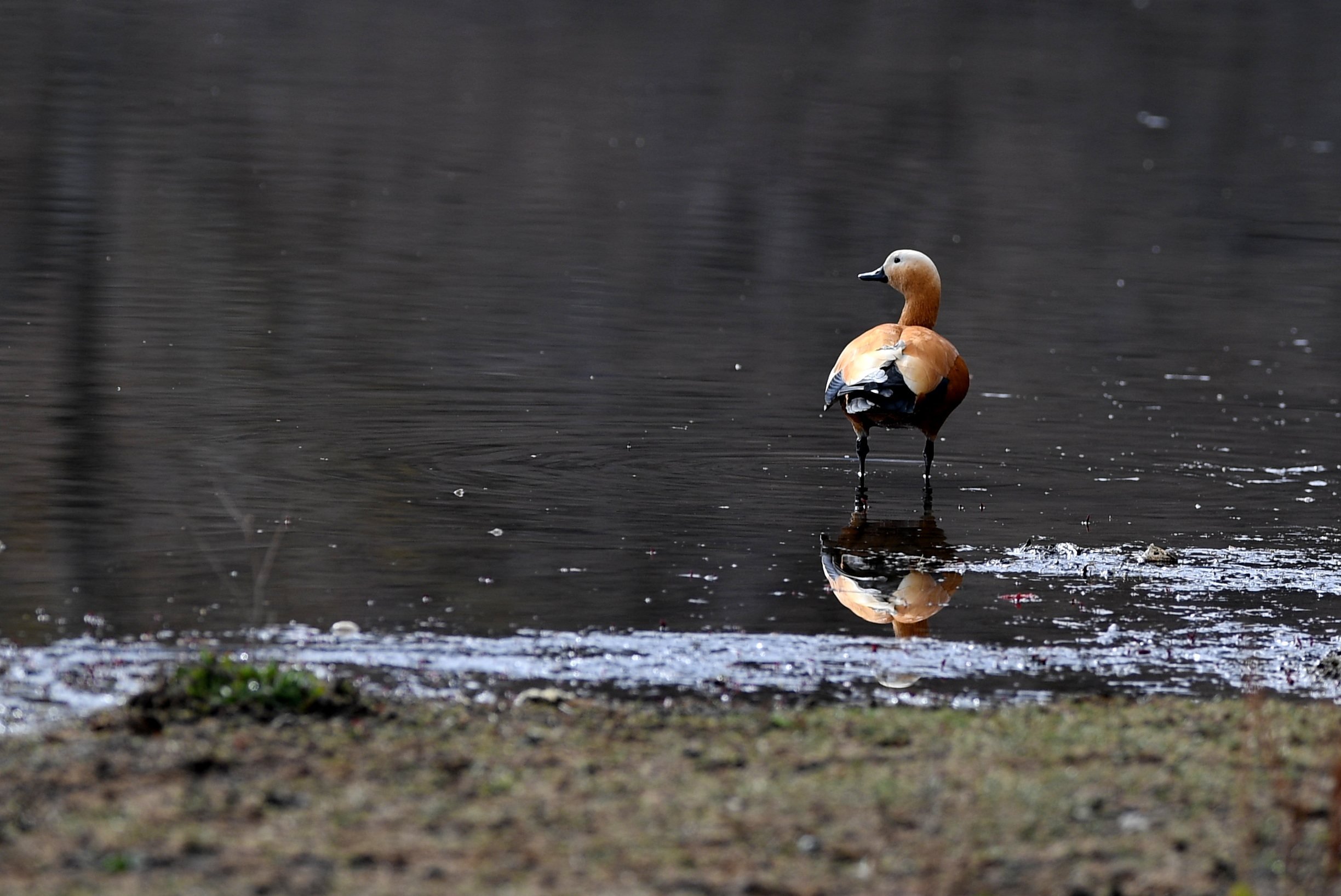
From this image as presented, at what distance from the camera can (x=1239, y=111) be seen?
47.5m

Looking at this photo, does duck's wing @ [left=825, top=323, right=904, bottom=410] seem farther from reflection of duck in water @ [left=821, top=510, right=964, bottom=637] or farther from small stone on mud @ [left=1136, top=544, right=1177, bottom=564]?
small stone on mud @ [left=1136, top=544, right=1177, bottom=564]

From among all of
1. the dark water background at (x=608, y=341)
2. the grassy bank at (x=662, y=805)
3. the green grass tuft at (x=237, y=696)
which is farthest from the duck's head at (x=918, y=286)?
the green grass tuft at (x=237, y=696)

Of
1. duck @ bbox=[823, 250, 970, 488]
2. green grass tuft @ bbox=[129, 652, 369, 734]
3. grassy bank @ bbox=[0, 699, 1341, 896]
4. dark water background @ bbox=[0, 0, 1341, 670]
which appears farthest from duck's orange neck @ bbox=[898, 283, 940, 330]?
green grass tuft @ bbox=[129, 652, 369, 734]

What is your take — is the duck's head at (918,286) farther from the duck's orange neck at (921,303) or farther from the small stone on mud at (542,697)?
the small stone on mud at (542,697)

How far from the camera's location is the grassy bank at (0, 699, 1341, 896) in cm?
534

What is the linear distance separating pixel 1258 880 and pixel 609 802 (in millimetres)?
1968

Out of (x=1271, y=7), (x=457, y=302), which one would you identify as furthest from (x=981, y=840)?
(x=1271, y=7)

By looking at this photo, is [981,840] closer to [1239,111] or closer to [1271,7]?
[1239,111]

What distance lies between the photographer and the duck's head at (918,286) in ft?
45.9

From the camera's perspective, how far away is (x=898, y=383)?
12336 millimetres

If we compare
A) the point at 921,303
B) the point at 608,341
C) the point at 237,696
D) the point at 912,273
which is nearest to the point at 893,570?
the point at 921,303

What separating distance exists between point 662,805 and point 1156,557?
5.18m

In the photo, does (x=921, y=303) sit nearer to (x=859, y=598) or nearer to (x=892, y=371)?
(x=892, y=371)

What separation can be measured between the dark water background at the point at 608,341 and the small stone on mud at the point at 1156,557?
0.14 metres
